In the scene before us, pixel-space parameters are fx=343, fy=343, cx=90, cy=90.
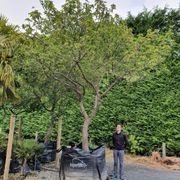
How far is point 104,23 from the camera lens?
323 inches

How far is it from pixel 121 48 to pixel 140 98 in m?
5.64

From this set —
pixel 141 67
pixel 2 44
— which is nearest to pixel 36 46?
pixel 2 44

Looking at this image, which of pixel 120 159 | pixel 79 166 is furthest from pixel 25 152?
pixel 120 159

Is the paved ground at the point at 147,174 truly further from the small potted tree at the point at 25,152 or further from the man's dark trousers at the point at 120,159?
the small potted tree at the point at 25,152

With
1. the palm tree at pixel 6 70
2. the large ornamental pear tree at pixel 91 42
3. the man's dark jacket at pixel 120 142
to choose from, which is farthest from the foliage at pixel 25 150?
the man's dark jacket at pixel 120 142

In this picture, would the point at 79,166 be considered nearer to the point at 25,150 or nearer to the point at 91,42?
the point at 25,150

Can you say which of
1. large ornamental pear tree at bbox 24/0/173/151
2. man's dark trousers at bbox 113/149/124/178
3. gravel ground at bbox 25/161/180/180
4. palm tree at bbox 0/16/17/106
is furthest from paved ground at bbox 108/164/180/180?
palm tree at bbox 0/16/17/106

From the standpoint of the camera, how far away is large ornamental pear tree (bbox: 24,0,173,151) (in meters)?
8.04

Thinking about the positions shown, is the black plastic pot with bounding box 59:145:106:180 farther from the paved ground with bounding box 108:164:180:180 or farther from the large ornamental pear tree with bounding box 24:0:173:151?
the paved ground with bounding box 108:164:180:180

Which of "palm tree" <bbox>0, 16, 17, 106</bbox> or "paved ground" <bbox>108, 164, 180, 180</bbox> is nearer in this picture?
"palm tree" <bbox>0, 16, 17, 106</bbox>

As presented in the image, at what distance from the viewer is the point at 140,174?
9.90 meters

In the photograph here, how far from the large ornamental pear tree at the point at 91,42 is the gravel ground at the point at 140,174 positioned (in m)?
1.24

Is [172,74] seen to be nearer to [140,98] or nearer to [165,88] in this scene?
[165,88]

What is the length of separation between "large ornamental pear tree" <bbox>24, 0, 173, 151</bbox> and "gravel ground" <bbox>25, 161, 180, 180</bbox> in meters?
1.24
